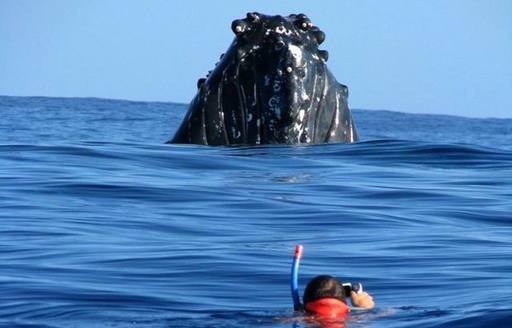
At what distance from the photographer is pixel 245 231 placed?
13773 mm

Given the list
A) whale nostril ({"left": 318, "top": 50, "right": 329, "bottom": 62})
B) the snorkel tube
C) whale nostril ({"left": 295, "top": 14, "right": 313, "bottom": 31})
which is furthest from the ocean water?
whale nostril ({"left": 295, "top": 14, "right": 313, "bottom": 31})

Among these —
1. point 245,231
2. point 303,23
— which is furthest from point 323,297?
point 303,23

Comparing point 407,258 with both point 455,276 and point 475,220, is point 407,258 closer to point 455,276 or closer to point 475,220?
point 455,276

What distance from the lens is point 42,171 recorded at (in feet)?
55.7

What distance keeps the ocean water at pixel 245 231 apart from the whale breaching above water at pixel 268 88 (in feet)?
0.66

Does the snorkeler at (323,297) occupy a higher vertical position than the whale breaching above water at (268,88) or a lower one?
lower

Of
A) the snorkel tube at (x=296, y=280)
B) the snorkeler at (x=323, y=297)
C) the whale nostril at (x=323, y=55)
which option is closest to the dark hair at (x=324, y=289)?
the snorkeler at (x=323, y=297)

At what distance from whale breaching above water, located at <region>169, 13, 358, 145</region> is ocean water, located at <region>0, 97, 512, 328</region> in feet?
0.66

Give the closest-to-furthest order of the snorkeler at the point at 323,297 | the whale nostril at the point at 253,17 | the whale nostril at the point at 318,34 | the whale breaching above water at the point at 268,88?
the snorkeler at the point at 323,297, the whale breaching above water at the point at 268,88, the whale nostril at the point at 253,17, the whale nostril at the point at 318,34

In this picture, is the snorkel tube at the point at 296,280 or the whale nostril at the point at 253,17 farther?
the whale nostril at the point at 253,17

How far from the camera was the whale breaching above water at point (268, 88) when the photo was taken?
55.2ft

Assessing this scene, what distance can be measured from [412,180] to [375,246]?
399cm

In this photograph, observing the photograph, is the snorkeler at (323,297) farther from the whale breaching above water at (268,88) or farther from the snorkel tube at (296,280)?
the whale breaching above water at (268,88)

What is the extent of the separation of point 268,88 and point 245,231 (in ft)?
10.8
